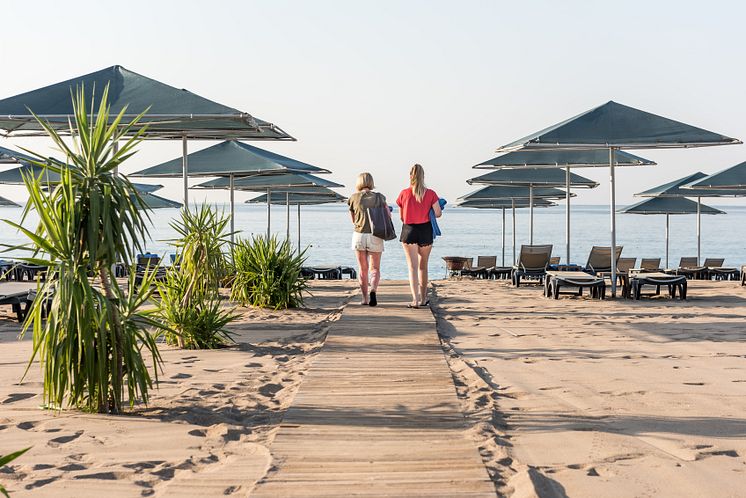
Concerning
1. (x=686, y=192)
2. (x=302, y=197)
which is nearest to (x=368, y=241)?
(x=686, y=192)

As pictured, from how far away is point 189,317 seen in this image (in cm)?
712

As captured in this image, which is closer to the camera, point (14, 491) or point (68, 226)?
point (14, 491)

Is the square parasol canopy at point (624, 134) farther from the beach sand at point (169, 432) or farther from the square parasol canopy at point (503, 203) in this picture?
the square parasol canopy at point (503, 203)

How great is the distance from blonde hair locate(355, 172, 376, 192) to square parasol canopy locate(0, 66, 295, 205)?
1066 millimetres

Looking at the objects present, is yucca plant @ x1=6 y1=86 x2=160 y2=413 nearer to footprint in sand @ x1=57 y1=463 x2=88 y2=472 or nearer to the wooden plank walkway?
footprint in sand @ x1=57 y1=463 x2=88 y2=472

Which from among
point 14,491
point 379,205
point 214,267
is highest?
point 379,205

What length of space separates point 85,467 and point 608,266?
12223 millimetres

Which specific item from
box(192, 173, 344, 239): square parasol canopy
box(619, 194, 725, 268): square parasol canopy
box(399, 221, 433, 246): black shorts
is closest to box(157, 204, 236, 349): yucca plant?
box(399, 221, 433, 246): black shorts

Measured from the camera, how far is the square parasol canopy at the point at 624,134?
1055cm

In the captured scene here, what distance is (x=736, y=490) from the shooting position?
330cm

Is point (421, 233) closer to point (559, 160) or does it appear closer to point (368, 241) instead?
point (368, 241)

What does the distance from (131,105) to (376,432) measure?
492 cm

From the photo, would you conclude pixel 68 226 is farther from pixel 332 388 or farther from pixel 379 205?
pixel 379 205

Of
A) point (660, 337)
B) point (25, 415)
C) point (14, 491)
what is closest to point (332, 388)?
point (25, 415)
